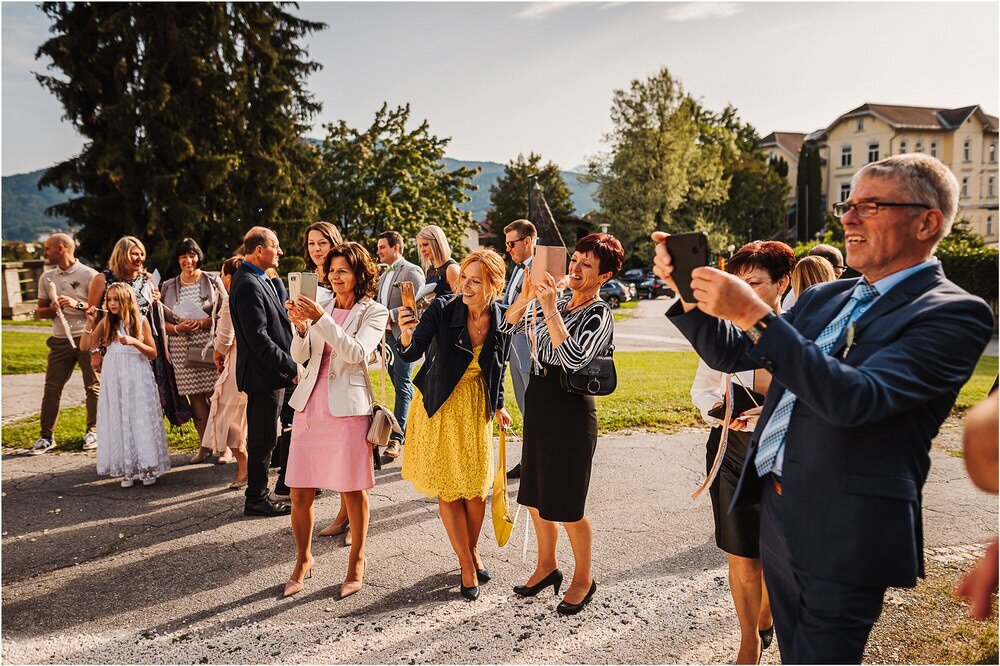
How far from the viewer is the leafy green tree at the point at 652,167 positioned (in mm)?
40281

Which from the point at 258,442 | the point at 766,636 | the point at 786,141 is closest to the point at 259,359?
the point at 258,442

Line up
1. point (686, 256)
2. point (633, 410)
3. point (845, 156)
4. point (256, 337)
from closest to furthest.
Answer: point (686, 256), point (256, 337), point (633, 410), point (845, 156)

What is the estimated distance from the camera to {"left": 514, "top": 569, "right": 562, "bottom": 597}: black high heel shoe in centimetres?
396

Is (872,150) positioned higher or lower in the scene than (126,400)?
higher

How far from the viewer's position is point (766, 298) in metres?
3.38

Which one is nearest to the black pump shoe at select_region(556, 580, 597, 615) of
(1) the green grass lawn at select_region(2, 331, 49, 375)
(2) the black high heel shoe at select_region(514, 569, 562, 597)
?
(2) the black high heel shoe at select_region(514, 569, 562, 597)

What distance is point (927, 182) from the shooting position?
1975 millimetres

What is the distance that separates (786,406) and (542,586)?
2324 millimetres

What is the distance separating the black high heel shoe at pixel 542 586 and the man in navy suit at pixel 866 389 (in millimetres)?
2010

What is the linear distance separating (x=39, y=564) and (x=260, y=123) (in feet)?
82.5

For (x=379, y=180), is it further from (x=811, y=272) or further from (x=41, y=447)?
(x=811, y=272)

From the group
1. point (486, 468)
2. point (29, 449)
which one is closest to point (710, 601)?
point (486, 468)

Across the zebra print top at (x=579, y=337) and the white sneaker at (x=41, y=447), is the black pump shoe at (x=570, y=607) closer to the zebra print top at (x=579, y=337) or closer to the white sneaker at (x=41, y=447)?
the zebra print top at (x=579, y=337)

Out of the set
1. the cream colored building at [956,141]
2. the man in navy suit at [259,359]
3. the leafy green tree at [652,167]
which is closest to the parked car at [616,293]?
the leafy green tree at [652,167]
